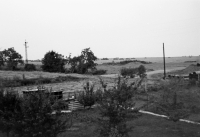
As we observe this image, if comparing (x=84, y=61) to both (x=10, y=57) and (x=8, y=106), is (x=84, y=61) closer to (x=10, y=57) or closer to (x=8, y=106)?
(x=10, y=57)

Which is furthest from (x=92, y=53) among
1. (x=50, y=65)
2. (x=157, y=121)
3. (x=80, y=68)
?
(x=157, y=121)

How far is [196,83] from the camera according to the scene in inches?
1252

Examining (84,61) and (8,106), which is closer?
(8,106)

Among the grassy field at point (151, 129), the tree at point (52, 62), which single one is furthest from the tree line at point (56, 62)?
the grassy field at point (151, 129)

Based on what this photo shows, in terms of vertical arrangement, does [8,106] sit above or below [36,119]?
above

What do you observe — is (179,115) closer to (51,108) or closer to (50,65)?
(51,108)

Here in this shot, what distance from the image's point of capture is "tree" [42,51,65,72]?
204ft

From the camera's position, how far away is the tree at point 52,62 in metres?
62.2

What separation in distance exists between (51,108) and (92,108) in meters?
11.9

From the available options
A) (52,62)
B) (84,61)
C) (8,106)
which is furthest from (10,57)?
(8,106)

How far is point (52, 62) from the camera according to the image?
64.4 m

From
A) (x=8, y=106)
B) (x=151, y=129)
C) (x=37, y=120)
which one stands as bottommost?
(x=151, y=129)

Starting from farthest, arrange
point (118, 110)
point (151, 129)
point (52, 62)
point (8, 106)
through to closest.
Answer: point (52, 62) → point (151, 129) → point (8, 106) → point (118, 110)

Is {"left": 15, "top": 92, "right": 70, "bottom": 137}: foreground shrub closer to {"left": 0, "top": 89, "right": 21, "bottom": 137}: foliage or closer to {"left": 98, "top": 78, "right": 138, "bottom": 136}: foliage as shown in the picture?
{"left": 0, "top": 89, "right": 21, "bottom": 137}: foliage
